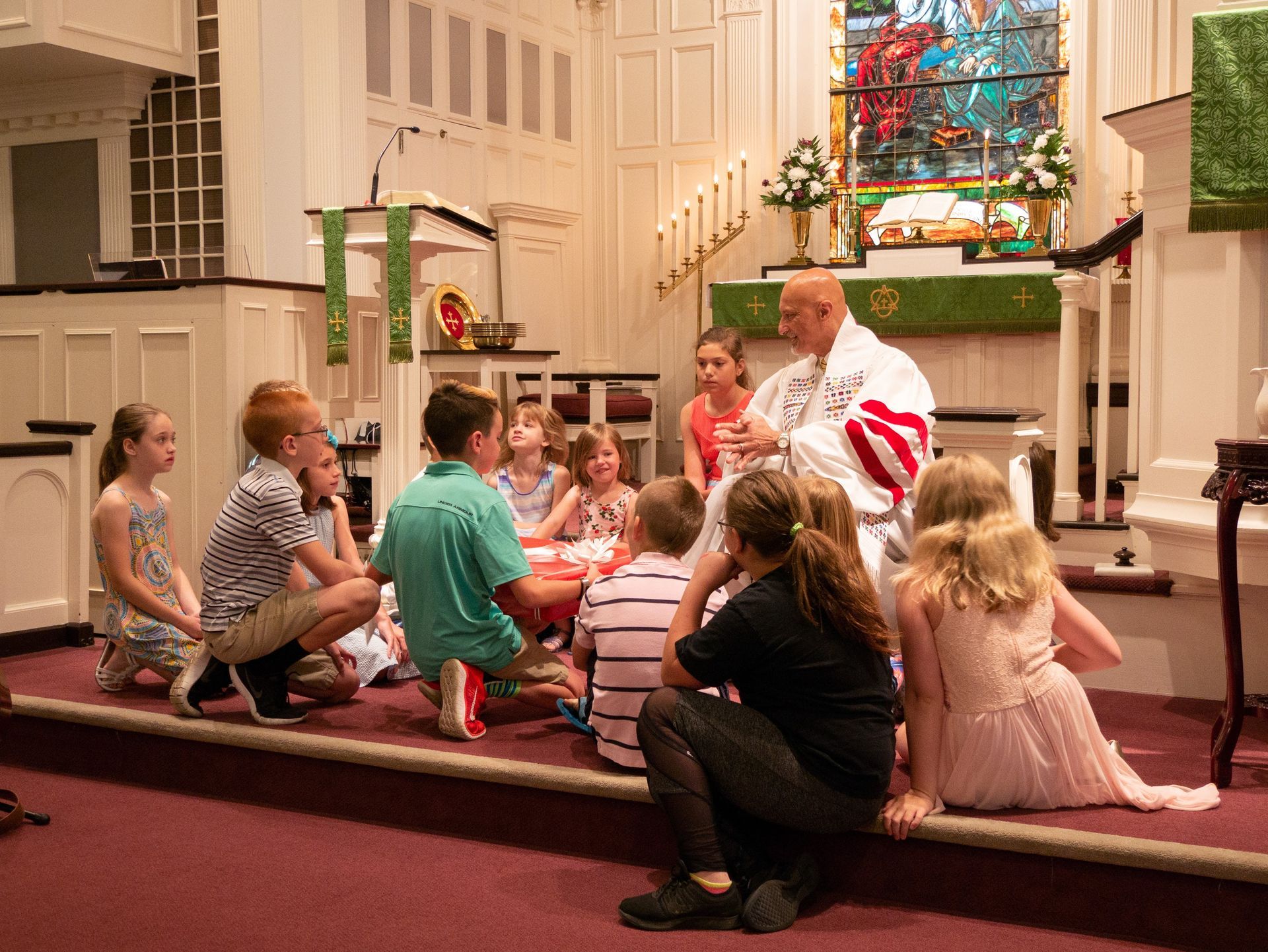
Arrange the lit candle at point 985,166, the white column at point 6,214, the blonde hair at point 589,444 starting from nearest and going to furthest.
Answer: the blonde hair at point 589,444 → the white column at point 6,214 → the lit candle at point 985,166

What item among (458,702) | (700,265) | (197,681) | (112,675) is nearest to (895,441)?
(458,702)

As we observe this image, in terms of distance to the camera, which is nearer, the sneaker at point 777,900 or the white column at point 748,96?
the sneaker at point 777,900

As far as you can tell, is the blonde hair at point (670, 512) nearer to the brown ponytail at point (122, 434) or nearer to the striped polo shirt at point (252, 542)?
the striped polo shirt at point (252, 542)

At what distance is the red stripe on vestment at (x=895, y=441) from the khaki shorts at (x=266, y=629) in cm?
178

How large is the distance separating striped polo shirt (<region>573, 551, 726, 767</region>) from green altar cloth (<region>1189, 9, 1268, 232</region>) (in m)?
1.87

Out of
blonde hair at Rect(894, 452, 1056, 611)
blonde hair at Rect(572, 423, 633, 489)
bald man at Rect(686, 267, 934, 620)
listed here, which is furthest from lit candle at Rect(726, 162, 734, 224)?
blonde hair at Rect(894, 452, 1056, 611)

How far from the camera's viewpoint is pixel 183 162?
7.64 m

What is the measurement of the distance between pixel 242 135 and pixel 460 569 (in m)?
4.74

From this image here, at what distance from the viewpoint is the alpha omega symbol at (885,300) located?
7.27 meters

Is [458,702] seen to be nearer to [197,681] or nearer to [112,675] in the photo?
[197,681]

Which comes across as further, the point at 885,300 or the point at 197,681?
the point at 885,300

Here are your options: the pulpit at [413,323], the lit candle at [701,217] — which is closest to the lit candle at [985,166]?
the lit candle at [701,217]

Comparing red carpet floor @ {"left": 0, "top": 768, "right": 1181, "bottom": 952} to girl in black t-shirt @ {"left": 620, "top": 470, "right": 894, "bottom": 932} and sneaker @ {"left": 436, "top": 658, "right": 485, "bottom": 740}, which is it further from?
sneaker @ {"left": 436, "top": 658, "right": 485, "bottom": 740}

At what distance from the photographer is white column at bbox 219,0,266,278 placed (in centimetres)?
725
